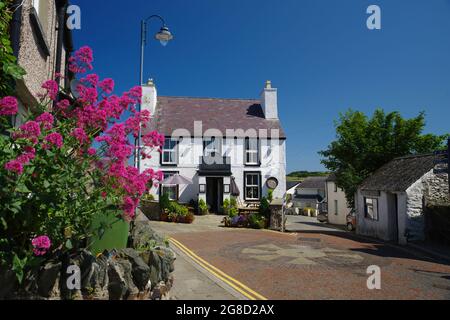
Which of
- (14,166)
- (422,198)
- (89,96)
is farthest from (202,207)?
(14,166)

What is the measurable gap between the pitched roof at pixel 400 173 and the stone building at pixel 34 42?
15.0 metres

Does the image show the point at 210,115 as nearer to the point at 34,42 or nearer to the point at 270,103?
the point at 270,103

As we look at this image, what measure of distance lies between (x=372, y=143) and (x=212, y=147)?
12.1 m

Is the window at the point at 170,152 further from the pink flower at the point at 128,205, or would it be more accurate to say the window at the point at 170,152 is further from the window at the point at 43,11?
the pink flower at the point at 128,205

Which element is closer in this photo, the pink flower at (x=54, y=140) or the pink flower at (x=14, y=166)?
the pink flower at (x=14, y=166)

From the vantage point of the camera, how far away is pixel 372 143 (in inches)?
839

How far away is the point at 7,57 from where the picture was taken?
4.71m

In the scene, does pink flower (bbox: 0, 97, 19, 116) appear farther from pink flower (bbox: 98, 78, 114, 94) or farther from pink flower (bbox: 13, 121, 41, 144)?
pink flower (bbox: 98, 78, 114, 94)

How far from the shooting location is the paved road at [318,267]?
22.6ft

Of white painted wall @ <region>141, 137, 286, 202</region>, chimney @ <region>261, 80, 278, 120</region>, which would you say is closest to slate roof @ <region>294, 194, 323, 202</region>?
chimney @ <region>261, 80, 278, 120</region>

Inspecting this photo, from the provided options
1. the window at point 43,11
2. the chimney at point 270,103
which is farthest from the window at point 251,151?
the window at point 43,11

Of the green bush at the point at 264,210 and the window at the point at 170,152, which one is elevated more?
the window at the point at 170,152
